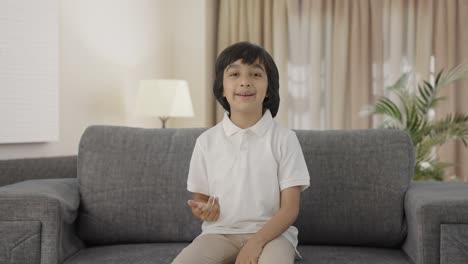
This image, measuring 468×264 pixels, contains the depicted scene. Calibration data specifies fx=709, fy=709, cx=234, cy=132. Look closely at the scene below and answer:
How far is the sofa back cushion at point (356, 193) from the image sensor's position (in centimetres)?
248

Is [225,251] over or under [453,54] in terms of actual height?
under

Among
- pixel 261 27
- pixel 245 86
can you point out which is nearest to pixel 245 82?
pixel 245 86

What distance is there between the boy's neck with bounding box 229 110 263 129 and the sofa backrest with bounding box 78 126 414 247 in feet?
1.04

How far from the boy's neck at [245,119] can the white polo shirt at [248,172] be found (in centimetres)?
2

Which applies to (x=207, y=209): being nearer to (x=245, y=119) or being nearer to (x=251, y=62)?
(x=245, y=119)

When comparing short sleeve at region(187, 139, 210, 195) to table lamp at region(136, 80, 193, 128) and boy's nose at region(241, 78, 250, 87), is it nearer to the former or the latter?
boy's nose at region(241, 78, 250, 87)

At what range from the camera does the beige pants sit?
80.5 inches

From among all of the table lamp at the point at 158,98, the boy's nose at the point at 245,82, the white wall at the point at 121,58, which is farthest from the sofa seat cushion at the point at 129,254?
the table lamp at the point at 158,98

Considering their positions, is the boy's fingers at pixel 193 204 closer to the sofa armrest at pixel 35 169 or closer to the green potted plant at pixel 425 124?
the sofa armrest at pixel 35 169

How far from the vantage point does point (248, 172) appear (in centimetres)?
225

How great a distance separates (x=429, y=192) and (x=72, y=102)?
2677mm

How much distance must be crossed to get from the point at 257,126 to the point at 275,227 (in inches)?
13.9

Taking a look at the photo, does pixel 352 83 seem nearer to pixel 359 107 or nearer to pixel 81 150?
pixel 359 107

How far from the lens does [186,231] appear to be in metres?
2.57
